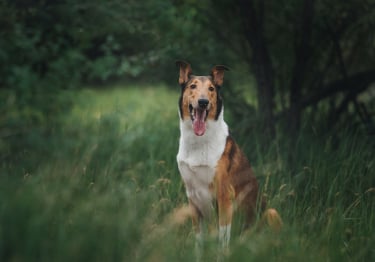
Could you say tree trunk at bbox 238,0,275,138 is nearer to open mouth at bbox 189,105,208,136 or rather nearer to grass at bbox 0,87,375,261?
grass at bbox 0,87,375,261

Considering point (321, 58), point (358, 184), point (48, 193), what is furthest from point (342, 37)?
point (48, 193)

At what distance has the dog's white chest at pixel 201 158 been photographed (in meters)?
4.77

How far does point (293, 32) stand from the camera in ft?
26.2

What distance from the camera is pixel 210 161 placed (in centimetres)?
476

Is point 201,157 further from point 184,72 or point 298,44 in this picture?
point 298,44

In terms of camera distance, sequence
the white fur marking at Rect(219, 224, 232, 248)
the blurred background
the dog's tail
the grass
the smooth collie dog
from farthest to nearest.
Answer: the smooth collie dog < the white fur marking at Rect(219, 224, 232, 248) < the dog's tail < the blurred background < the grass

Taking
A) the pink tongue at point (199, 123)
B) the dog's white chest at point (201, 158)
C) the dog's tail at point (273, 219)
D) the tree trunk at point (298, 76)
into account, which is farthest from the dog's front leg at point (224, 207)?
the tree trunk at point (298, 76)

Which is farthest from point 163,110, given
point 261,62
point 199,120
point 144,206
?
point 144,206

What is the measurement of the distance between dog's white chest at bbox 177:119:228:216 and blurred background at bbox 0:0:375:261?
358 millimetres

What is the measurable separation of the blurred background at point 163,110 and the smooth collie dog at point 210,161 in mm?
320

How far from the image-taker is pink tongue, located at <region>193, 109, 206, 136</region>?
475 cm

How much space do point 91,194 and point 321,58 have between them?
554 centimetres

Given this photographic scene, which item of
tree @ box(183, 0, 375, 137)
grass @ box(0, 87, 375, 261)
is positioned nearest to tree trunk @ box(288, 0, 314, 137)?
tree @ box(183, 0, 375, 137)

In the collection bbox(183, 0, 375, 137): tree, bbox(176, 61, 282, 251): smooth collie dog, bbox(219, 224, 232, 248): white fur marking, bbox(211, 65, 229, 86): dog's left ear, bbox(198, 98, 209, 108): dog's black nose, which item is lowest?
bbox(219, 224, 232, 248): white fur marking
